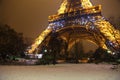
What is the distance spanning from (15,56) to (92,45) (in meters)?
1.31

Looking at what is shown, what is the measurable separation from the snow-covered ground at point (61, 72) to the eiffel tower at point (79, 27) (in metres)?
0.36

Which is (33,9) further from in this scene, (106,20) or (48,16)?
(106,20)

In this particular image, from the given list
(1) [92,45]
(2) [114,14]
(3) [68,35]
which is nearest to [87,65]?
(1) [92,45]

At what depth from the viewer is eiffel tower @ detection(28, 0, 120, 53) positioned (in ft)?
13.4

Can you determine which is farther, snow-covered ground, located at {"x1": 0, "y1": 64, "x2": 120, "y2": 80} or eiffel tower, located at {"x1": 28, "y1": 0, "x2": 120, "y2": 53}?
eiffel tower, located at {"x1": 28, "y1": 0, "x2": 120, "y2": 53}

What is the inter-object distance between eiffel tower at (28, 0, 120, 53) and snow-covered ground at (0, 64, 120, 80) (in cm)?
36

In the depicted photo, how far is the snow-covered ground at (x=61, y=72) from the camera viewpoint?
3557mm

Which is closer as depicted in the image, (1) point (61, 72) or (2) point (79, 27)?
(1) point (61, 72)

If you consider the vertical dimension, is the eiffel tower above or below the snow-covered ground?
above

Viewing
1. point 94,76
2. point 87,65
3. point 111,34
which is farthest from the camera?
point 111,34

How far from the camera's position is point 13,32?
165 inches

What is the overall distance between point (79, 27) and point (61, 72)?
1.20m

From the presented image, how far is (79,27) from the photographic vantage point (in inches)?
179

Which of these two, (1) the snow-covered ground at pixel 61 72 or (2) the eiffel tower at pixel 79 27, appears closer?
(1) the snow-covered ground at pixel 61 72
